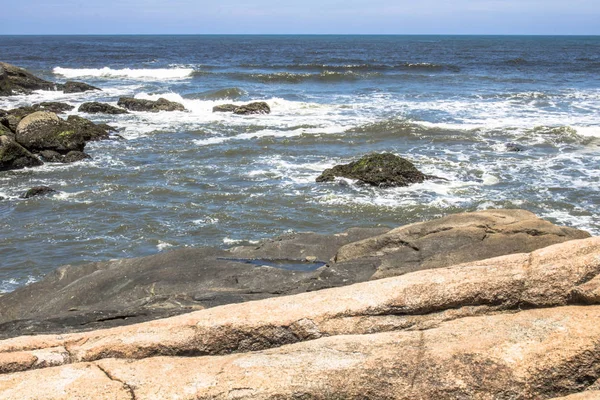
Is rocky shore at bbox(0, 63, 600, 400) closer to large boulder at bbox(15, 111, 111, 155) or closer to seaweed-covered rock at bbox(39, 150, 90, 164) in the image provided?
seaweed-covered rock at bbox(39, 150, 90, 164)

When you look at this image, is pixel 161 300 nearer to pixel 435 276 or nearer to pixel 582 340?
pixel 435 276

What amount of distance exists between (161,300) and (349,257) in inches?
117

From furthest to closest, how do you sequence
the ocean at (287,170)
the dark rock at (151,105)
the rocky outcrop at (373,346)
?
the dark rock at (151,105) < the ocean at (287,170) < the rocky outcrop at (373,346)

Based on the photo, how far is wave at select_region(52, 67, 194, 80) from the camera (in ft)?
169

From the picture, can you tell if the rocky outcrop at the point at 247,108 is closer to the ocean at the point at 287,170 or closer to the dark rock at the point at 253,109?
the dark rock at the point at 253,109

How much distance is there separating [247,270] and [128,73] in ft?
162

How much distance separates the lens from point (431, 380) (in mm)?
4004

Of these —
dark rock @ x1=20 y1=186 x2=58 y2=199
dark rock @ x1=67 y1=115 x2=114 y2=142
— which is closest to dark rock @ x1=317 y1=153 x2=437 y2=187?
dark rock @ x1=20 y1=186 x2=58 y2=199

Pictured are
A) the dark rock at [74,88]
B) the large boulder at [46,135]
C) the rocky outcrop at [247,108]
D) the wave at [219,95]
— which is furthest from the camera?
the dark rock at [74,88]

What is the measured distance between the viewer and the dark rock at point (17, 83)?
118ft

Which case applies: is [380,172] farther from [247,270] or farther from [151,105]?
[151,105]

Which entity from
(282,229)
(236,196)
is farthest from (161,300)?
(236,196)

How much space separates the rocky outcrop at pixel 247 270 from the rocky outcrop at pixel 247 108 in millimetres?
20275

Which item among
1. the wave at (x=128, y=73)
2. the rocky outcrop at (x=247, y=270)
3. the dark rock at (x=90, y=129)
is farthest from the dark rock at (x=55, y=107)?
the rocky outcrop at (x=247, y=270)
